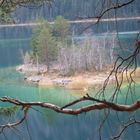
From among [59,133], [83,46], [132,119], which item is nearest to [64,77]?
[83,46]

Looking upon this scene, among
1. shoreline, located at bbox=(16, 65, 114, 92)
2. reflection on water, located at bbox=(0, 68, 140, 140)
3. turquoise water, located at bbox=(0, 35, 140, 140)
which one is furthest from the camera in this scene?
shoreline, located at bbox=(16, 65, 114, 92)

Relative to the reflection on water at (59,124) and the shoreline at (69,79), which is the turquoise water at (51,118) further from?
the shoreline at (69,79)

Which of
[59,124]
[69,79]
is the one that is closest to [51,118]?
[59,124]

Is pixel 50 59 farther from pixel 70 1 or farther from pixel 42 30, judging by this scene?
pixel 70 1

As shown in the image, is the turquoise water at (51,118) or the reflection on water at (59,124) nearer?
the turquoise water at (51,118)

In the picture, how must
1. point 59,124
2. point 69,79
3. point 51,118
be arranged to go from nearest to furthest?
point 59,124 → point 51,118 → point 69,79

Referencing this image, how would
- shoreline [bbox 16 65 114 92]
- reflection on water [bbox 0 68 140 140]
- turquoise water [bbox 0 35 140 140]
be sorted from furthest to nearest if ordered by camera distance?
1. shoreline [bbox 16 65 114 92]
2. reflection on water [bbox 0 68 140 140]
3. turquoise water [bbox 0 35 140 140]

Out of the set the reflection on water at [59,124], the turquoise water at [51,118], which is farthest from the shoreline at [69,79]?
the reflection on water at [59,124]

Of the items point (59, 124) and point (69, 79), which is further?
point (69, 79)

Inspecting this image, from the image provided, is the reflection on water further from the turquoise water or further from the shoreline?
the shoreline

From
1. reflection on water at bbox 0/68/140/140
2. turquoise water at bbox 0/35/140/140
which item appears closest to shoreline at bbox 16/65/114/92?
turquoise water at bbox 0/35/140/140

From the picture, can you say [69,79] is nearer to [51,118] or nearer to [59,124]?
[51,118]

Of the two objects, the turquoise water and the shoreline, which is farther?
the shoreline

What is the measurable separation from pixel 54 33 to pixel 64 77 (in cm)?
1067
